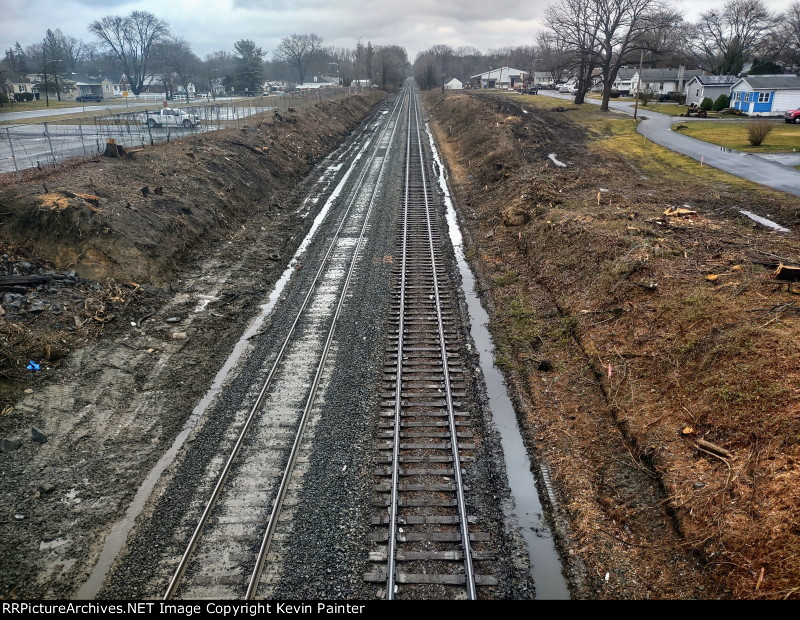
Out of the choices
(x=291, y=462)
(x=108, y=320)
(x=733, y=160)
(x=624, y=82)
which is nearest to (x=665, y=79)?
(x=624, y=82)

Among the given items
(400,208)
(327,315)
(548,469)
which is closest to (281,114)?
(400,208)

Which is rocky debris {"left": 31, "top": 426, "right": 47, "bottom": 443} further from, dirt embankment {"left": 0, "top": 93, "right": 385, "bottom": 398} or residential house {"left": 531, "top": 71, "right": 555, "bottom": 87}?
residential house {"left": 531, "top": 71, "right": 555, "bottom": 87}

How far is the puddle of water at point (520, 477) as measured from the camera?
7.74 m

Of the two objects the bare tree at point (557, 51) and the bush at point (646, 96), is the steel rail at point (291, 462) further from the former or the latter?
the bush at point (646, 96)

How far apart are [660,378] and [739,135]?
3704cm

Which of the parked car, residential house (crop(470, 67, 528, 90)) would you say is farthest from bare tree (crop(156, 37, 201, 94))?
the parked car

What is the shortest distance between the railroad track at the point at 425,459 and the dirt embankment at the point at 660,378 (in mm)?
1644

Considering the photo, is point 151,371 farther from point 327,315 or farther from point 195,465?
point 327,315

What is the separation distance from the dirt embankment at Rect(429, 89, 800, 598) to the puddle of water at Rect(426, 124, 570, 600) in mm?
335

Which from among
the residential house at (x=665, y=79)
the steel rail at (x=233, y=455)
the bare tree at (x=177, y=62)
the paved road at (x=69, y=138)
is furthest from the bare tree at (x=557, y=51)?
the bare tree at (x=177, y=62)

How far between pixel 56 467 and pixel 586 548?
9.69 meters

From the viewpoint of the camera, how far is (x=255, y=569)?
740cm

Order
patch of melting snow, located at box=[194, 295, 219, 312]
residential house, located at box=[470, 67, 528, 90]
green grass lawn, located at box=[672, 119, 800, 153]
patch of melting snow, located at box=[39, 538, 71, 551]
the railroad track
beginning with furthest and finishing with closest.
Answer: residential house, located at box=[470, 67, 528, 90]
green grass lawn, located at box=[672, 119, 800, 153]
patch of melting snow, located at box=[194, 295, 219, 312]
patch of melting snow, located at box=[39, 538, 71, 551]
the railroad track

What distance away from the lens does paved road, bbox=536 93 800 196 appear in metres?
24.6
